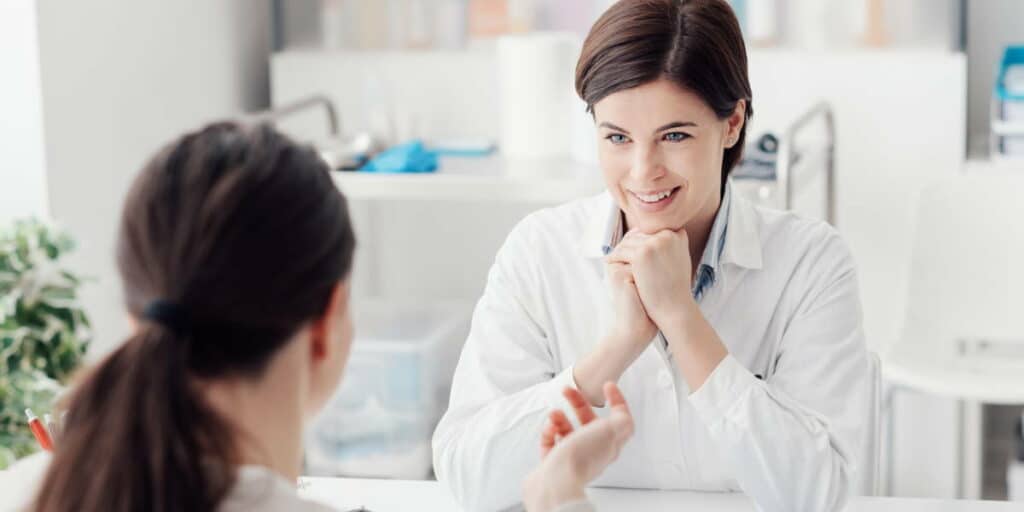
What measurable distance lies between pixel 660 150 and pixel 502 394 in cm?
33

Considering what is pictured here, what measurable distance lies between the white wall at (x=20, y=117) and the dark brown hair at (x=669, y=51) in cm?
159

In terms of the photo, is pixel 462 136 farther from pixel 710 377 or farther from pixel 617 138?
pixel 710 377

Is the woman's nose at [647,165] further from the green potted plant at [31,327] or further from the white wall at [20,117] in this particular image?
the white wall at [20,117]

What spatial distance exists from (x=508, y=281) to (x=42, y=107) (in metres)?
1.50

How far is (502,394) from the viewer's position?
158 centimetres

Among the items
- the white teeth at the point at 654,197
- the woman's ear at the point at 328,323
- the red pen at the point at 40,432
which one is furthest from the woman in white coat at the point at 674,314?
the woman's ear at the point at 328,323

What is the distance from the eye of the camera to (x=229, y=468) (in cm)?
87

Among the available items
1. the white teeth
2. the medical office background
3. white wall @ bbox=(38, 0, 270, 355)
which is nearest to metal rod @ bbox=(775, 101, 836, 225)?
the medical office background

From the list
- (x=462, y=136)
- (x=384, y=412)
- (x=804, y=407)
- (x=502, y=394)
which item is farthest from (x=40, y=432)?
(x=462, y=136)

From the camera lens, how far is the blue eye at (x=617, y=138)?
5.14 ft

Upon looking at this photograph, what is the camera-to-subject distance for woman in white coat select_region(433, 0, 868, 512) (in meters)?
1.48

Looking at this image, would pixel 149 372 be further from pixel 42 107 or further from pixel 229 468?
pixel 42 107

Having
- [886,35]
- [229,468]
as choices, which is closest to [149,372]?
[229,468]

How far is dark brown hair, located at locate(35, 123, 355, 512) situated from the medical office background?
1.77m
